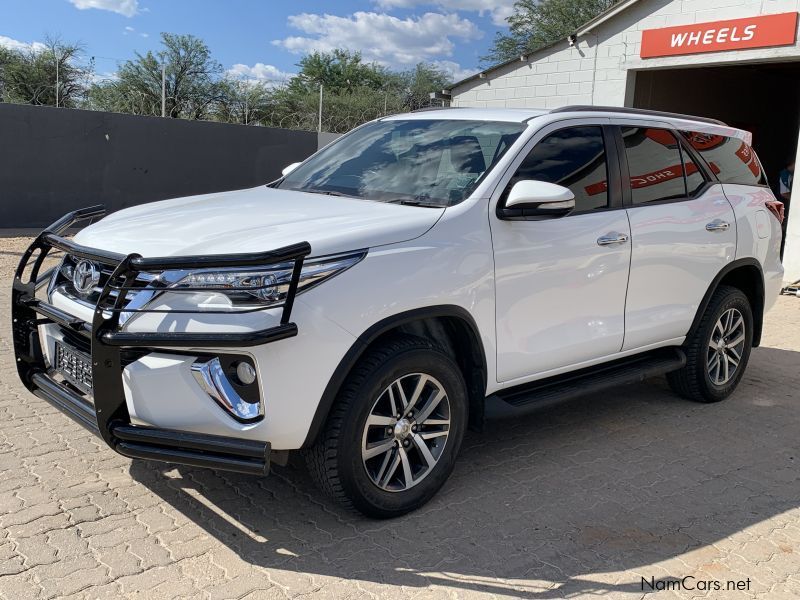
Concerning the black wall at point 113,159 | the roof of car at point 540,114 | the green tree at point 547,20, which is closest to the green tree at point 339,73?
the green tree at point 547,20

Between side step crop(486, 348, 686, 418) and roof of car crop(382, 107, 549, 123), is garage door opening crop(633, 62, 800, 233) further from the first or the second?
roof of car crop(382, 107, 549, 123)

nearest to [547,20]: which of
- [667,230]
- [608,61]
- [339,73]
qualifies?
[339,73]

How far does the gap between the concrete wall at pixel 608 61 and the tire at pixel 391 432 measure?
31.0 ft

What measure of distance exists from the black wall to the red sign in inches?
376

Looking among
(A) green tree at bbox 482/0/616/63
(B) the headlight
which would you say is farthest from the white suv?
(A) green tree at bbox 482/0/616/63

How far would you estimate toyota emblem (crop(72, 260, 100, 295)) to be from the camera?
3.50 meters

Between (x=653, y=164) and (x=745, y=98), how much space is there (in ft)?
48.2

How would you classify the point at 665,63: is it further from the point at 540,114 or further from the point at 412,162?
the point at 412,162

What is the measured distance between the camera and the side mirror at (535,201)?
3746 mm

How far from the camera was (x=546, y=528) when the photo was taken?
364 cm

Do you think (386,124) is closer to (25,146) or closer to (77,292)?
(77,292)

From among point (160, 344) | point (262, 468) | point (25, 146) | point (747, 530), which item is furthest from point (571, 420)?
point (25, 146)

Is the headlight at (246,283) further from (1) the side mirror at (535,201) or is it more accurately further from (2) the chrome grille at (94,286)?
(1) the side mirror at (535,201)

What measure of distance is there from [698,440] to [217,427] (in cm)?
326
